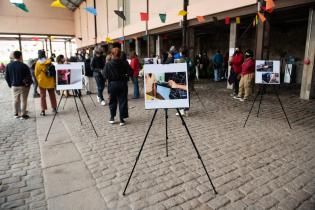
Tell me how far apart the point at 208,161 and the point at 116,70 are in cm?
285

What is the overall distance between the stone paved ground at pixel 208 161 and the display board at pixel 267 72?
Answer: 3.24ft

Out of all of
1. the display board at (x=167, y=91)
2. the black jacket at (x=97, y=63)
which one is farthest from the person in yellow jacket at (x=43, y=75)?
the display board at (x=167, y=91)

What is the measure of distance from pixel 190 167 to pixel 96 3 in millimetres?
23109

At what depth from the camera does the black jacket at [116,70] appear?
17.1 feet

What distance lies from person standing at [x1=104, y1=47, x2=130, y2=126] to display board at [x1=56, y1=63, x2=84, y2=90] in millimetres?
603

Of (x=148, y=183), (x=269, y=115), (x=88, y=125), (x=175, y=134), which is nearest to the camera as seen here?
(x=148, y=183)

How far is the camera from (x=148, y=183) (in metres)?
3.01

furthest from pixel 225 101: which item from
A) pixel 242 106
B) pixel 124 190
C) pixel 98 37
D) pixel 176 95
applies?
pixel 98 37

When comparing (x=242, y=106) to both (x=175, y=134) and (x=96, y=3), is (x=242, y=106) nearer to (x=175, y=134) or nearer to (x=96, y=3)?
(x=175, y=134)

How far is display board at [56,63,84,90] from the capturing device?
5.09 metres

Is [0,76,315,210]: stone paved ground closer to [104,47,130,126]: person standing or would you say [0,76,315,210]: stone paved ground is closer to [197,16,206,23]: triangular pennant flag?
[104,47,130,126]: person standing

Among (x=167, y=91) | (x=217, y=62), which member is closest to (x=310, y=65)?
(x=217, y=62)

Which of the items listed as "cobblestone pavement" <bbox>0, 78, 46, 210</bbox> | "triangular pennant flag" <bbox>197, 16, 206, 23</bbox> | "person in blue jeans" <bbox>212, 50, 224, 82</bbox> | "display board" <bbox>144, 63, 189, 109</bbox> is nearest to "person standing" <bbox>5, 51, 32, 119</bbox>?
"cobblestone pavement" <bbox>0, 78, 46, 210</bbox>

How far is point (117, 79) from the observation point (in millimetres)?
5289
